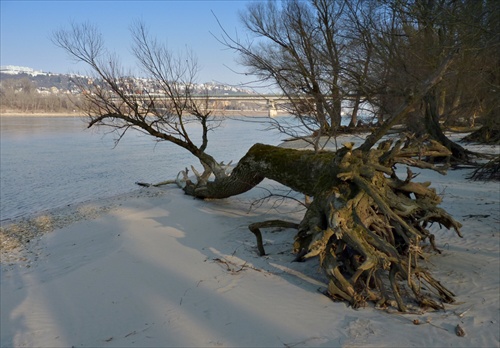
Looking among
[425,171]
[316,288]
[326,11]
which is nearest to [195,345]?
[316,288]

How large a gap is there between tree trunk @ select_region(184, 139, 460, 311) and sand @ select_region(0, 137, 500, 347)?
0.98 feet

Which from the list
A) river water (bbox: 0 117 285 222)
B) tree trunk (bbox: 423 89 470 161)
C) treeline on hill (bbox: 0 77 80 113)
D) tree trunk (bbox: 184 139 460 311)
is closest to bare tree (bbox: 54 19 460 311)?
A: tree trunk (bbox: 184 139 460 311)

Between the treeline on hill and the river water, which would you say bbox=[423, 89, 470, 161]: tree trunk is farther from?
the treeline on hill

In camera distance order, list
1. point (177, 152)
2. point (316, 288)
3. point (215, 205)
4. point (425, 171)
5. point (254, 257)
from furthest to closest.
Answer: point (177, 152), point (425, 171), point (215, 205), point (254, 257), point (316, 288)

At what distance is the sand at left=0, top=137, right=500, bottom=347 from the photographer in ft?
13.7

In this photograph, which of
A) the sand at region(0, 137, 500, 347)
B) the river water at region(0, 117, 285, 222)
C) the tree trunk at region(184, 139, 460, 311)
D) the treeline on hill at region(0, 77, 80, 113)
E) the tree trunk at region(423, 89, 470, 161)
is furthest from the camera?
the treeline on hill at region(0, 77, 80, 113)

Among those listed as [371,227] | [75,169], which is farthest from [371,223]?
[75,169]

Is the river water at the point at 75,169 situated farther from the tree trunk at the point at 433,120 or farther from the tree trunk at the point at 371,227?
the tree trunk at the point at 433,120

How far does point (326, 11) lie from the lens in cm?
1474

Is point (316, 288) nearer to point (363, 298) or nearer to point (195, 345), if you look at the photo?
point (363, 298)

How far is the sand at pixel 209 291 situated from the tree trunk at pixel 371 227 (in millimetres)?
298

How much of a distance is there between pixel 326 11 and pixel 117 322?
1310cm

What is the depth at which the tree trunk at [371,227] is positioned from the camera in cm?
484

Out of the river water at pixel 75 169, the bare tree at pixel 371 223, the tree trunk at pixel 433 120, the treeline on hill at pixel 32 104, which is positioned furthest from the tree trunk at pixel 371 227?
the treeline on hill at pixel 32 104
